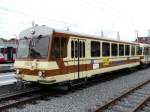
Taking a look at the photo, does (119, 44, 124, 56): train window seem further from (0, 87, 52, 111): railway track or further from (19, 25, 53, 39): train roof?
(19, 25, 53, 39): train roof

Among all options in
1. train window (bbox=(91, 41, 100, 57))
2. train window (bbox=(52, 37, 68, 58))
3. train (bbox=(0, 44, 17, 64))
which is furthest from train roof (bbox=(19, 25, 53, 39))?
train (bbox=(0, 44, 17, 64))

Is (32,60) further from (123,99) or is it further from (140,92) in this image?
(140,92)

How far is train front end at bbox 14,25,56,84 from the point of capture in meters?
11.5

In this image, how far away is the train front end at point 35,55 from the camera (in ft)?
37.8

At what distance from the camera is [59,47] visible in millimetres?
12102

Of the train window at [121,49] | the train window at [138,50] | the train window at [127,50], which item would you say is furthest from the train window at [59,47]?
the train window at [138,50]

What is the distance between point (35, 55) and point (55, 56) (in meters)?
0.88

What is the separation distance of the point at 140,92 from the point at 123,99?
2211 mm

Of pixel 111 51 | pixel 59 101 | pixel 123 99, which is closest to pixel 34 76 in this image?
pixel 59 101

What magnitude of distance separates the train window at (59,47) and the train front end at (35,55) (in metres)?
0.28

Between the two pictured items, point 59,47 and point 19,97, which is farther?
point 59,47

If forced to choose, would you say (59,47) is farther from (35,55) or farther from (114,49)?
(114,49)

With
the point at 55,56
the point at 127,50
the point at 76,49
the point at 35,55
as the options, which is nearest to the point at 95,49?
the point at 76,49

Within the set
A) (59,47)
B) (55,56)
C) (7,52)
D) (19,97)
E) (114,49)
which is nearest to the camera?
(19,97)
